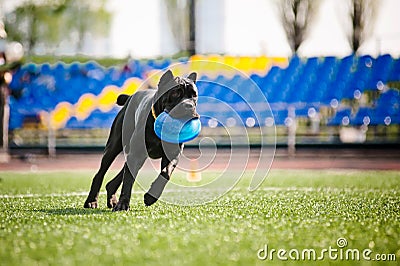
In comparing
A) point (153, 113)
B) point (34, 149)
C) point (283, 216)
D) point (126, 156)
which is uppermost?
point (153, 113)

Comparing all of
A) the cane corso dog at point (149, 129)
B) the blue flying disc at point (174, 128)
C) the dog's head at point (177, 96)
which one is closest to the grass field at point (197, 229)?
the cane corso dog at point (149, 129)

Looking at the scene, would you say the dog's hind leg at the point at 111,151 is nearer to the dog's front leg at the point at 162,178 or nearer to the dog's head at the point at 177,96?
the dog's front leg at the point at 162,178

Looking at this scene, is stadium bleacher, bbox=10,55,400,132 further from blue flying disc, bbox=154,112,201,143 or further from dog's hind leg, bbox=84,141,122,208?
blue flying disc, bbox=154,112,201,143

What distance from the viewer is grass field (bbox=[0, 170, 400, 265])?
4391 mm

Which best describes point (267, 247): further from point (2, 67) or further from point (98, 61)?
point (98, 61)

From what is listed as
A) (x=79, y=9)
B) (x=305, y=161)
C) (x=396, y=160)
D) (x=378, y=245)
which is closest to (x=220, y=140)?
(x=305, y=161)

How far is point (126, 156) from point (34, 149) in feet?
51.6

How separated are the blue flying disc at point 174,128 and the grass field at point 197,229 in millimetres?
681

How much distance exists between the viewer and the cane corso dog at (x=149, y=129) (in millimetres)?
6156

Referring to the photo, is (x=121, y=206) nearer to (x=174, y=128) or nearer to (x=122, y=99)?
(x=174, y=128)

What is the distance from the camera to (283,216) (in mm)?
6215

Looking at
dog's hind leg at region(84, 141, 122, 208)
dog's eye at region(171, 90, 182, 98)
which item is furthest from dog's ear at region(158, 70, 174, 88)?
dog's hind leg at region(84, 141, 122, 208)

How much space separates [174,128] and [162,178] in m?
0.58

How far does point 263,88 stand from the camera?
21.8 metres
